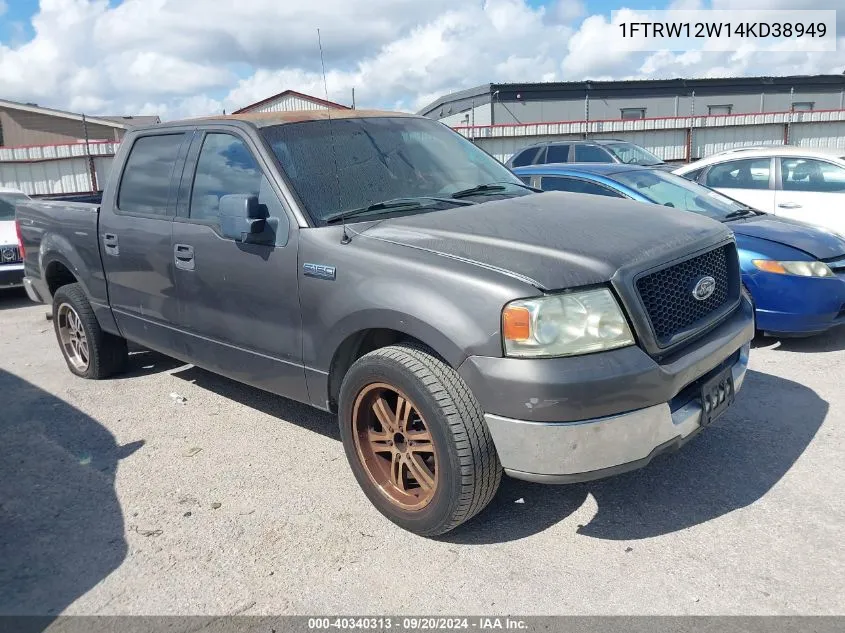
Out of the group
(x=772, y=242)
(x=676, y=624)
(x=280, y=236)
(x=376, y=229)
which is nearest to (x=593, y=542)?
(x=676, y=624)

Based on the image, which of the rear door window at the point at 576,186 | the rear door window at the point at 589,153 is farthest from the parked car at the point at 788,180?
the rear door window at the point at 589,153

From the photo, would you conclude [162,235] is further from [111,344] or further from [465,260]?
[465,260]

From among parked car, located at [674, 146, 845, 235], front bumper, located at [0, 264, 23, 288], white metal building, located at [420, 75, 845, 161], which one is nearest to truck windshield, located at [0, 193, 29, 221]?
front bumper, located at [0, 264, 23, 288]

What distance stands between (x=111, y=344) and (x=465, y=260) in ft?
12.4

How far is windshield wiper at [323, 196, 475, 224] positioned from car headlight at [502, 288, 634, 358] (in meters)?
1.17

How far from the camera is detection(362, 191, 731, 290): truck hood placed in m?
2.79

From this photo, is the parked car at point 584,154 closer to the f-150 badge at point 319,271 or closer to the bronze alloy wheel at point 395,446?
the f-150 badge at point 319,271

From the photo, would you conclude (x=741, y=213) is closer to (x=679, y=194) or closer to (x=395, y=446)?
(x=679, y=194)

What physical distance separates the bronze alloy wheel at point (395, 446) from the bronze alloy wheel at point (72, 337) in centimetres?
327

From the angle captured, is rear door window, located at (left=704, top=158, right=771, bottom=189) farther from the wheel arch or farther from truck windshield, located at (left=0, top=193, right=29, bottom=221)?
truck windshield, located at (left=0, top=193, right=29, bottom=221)

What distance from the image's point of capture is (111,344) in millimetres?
5527

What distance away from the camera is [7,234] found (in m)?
9.15

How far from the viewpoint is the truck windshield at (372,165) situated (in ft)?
11.8

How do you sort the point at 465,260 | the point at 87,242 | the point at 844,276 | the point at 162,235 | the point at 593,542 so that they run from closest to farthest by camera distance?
1. the point at 465,260
2. the point at 593,542
3. the point at 162,235
4. the point at 87,242
5. the point at 844,276
